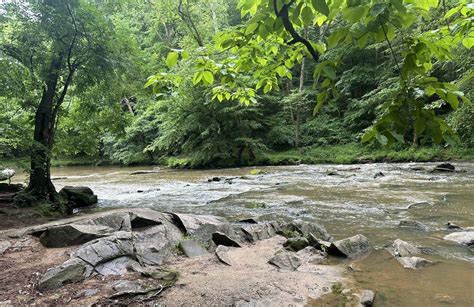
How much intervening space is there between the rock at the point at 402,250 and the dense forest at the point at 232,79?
7.52ft

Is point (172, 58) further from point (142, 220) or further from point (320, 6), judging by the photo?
point (142, 220)

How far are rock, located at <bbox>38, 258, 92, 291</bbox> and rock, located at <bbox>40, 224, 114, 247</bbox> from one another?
0.88 meters

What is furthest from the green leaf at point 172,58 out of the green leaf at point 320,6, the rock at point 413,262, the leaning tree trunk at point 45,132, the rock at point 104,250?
the leaning tree trunk at point 45,132

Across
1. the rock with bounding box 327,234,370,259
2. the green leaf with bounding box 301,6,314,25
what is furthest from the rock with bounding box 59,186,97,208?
the green leaf with bounding box 301,6,314,25

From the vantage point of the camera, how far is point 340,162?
76.3 ft

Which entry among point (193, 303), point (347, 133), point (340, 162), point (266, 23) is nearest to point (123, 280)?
point (193, 303)

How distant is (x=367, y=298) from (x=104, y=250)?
331cm

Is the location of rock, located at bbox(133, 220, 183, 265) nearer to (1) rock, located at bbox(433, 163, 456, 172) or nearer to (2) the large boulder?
(2) the large boulder

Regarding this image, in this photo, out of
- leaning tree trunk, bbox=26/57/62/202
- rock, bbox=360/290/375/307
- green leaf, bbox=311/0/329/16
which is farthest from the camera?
leaning tree trunk, bbox=26/57/62/202

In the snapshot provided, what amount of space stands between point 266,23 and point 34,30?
9205 mm

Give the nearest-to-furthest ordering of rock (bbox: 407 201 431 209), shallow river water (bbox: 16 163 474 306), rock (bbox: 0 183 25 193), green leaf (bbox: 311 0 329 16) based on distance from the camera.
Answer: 1. green leaf (bbox: 311 0 329 16)
2. shallow river water (bbox: 16 163 474 306)
3. rock (bbox: 407 201 431 209)
4. rock (bbox: 0 183 25 193)

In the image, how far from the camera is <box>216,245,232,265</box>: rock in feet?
16.9

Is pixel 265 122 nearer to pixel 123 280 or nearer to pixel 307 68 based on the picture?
pixel 307 68

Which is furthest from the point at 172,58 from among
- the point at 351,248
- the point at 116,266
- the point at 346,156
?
the point at 346,156
